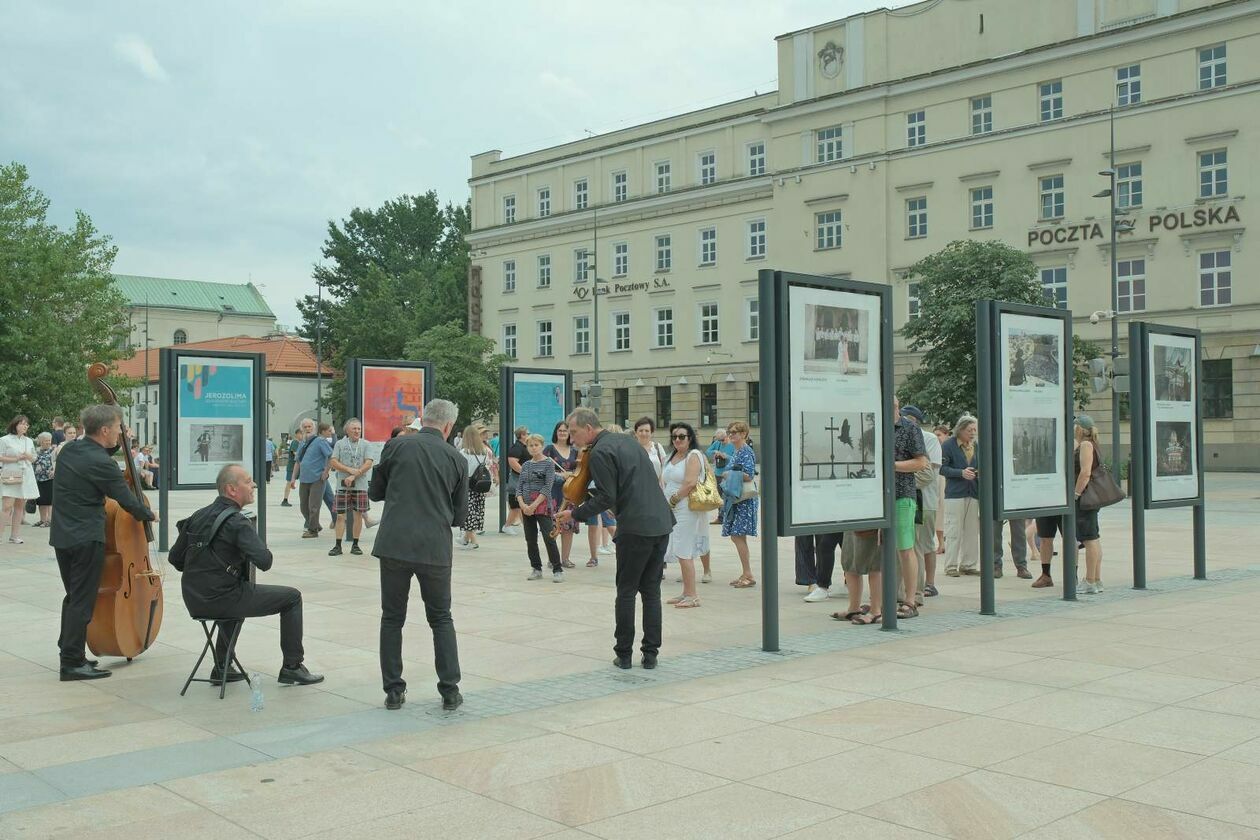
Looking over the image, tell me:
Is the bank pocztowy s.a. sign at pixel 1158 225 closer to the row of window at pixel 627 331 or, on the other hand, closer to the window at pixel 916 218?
the window at pixel 916 218

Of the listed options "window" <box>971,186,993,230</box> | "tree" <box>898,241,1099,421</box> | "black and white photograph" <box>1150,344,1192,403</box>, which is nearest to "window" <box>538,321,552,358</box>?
"window" <box>971,186,993,230</box>

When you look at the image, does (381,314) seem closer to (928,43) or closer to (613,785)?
(928,43)

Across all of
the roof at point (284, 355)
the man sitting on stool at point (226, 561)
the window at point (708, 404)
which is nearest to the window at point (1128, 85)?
the window at point (708, 404)

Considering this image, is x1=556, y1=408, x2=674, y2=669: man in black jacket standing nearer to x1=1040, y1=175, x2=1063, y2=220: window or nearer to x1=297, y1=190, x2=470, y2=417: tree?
x1=1040, y1=175, x2=1063, y2=220: window

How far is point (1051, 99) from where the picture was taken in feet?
155

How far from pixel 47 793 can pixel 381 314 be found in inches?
2963

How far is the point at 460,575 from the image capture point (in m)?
14.2

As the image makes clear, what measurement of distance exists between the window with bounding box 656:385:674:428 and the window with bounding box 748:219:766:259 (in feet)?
27.2

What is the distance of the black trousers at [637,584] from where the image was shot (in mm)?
8281

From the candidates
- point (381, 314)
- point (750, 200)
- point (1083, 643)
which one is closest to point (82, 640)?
point (1083, 643)

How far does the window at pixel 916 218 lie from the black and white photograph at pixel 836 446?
1705 inches

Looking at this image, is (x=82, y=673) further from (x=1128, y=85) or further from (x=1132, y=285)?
(x=1128, y=85)

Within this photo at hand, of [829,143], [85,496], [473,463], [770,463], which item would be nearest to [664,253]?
[829,143]

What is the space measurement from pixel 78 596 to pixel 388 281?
73.8 meters
